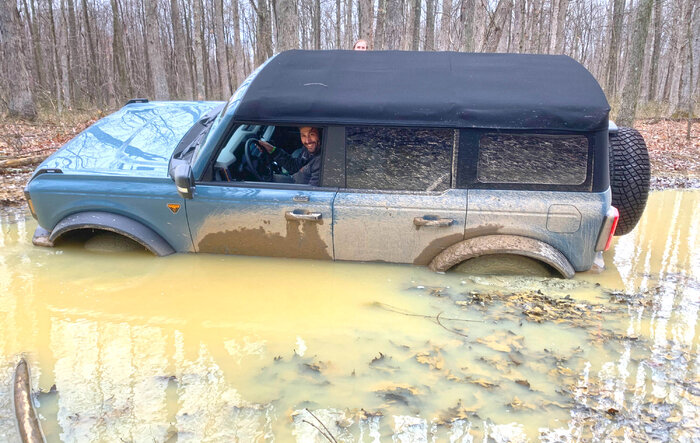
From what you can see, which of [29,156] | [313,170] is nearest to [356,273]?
[313,170]

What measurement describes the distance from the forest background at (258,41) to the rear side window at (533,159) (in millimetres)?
8002

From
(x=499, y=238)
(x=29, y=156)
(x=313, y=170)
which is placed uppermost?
(x=313, y=170)

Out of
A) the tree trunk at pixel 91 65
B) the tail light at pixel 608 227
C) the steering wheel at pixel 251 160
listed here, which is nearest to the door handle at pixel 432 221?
the tail light at pixel 608 227

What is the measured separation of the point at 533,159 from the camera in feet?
13.3

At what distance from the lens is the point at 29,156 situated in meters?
8.98

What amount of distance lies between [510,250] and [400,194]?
1011 mm

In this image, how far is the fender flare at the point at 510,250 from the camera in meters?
4.09

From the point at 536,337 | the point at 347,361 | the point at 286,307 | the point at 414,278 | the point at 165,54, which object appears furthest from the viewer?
the point at 165,54

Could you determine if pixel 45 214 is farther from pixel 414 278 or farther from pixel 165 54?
pixel 165 54

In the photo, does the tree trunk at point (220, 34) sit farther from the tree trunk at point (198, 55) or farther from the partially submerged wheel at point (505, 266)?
the partially submerged wheel at point (505, 266)

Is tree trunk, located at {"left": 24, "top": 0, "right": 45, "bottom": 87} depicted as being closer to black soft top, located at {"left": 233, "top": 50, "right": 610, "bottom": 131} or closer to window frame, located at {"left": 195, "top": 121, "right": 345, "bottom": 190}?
window frame, located at {"left": 195, "top": 121, "right": 345, "bottom": 190}

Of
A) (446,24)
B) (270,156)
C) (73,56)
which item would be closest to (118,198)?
(270,156)

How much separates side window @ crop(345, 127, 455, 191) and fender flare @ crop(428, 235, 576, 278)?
0.54 meters

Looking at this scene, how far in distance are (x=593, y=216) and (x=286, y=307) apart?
255 cm
